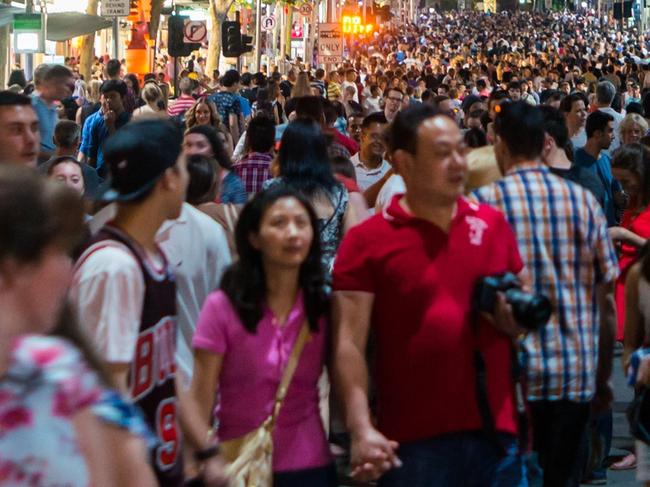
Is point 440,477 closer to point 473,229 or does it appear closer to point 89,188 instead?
point 473,229

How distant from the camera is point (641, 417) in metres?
5.24

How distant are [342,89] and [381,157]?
18.0 m

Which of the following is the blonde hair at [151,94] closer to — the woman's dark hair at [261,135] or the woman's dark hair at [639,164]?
the woman's dark hair at [261,135]

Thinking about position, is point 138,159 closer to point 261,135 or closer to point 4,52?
point 261,135

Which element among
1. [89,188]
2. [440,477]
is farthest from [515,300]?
[89,188]

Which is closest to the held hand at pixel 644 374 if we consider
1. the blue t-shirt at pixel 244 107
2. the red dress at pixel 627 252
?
the red dress at pixel 627 252

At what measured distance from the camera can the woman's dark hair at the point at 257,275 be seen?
4.86 meters

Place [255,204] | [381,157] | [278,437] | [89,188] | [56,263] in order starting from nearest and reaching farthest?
[56,263] < [278,437] < [255,204] < [89,188] < [381,157]

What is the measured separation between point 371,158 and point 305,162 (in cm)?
340

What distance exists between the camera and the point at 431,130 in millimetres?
4844

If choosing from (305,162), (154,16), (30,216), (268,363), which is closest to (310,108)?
(305,162)

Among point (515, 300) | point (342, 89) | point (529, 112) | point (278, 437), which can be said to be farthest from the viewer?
point (342, 89)

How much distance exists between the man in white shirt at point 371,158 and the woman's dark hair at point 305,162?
10.2 ft

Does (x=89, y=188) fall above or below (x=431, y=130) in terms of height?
below
